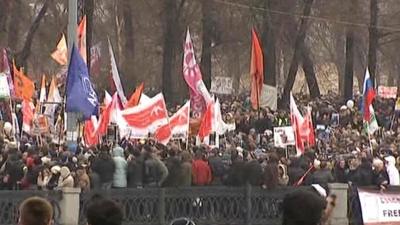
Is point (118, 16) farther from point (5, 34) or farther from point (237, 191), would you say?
point (237, 191)

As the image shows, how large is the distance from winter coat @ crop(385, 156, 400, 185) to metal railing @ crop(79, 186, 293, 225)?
8.21 feet

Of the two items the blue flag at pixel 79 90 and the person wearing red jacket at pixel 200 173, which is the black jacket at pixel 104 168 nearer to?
the person wearing red jacket at pixel 200 173

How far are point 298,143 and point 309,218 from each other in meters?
19.9

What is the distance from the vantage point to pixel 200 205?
22.9m

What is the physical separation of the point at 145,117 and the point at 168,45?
75.9 ft

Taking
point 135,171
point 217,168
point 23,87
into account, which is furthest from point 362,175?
point 23,87

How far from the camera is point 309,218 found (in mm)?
6781

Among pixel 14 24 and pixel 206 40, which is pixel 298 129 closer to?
pixel 206 40

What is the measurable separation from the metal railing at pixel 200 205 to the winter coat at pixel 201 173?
42cm

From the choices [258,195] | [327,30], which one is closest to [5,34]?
[327,30]

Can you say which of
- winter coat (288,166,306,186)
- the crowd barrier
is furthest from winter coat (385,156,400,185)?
winter coat (288,166,306,186)

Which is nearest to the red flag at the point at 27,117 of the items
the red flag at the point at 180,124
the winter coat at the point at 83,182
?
the red flag at the point at 180,124

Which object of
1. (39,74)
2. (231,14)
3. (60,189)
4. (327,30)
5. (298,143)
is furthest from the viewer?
(39,74)

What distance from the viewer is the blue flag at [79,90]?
79.8 ft
